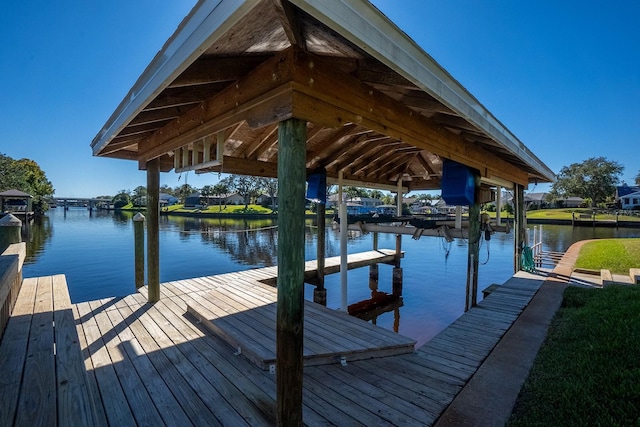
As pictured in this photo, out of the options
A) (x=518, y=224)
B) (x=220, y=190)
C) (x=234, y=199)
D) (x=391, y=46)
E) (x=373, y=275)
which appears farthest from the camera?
(x=234, y=199)

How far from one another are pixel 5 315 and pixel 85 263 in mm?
13658

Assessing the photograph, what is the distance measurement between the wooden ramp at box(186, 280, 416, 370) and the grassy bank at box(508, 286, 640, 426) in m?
1.24

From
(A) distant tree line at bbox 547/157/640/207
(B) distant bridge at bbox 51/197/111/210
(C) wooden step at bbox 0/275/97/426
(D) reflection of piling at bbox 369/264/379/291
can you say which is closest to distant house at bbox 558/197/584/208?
(A) distant tree line at bbox 547/157/640/207

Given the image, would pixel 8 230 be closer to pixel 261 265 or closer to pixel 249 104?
pixel 249 104

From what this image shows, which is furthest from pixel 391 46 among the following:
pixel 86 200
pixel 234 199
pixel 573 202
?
pixel 86 200

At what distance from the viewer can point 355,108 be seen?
2342 mm

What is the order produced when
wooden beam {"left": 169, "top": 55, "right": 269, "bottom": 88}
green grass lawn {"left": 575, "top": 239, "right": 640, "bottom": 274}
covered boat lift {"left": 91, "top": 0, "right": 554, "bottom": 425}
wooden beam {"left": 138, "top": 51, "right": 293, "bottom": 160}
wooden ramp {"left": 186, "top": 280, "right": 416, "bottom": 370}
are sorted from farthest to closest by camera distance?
1. green grass lawn {"left": 575, "top": 239, "right": 640, "bottom": 274}
2. wooden ramp {"left": 186, "top": 280, "right": 416, "bottom": 370}
3. wooden beam {"left": 169, "top": 55, "right": 269, "bottom": 88}
4. wooden beam {"left": 138, "top": 51, "right": 293, "bottom": 160}
5. covered boat lift {"left": 91, "top": 0, "right": 554, "bottom": 425}

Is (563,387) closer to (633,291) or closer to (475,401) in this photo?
(475,401)

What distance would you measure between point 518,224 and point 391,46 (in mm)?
7635

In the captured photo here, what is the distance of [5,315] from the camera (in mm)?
2787

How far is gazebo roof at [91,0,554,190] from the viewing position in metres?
1.49

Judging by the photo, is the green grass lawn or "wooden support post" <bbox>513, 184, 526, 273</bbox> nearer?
"wooden support post" <bbox>513, 184, 526, 273</bbox>

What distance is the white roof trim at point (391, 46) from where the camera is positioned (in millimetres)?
1301

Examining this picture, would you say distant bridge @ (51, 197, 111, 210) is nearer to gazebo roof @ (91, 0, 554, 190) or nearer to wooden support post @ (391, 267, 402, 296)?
wooden support post @ (391, 267, 402, 296)
